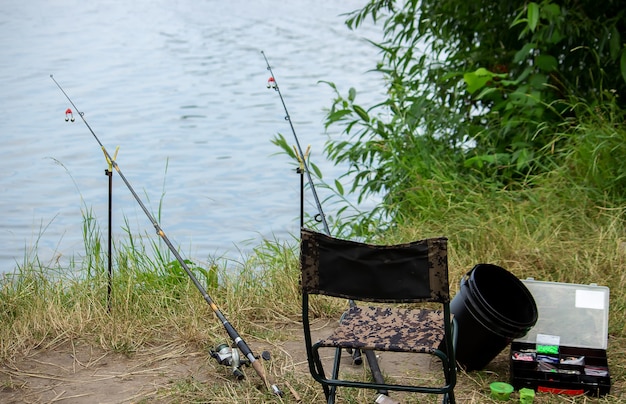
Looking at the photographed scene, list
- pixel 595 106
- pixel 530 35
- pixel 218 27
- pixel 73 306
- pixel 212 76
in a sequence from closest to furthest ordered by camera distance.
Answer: pixel 73 306 → pixel 595 106 → pixel 530 35 → pixel 212 76 → pixel 218 27

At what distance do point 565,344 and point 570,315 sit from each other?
11 centimetres

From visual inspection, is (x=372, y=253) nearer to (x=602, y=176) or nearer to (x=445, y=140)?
(x=602, y=176)

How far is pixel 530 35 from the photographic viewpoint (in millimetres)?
5629

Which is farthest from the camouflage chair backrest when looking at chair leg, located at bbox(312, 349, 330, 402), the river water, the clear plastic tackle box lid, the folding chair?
the river water

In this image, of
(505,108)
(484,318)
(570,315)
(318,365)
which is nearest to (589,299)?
(570,315)

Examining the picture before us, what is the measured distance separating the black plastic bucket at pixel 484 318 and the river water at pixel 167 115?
2.12m

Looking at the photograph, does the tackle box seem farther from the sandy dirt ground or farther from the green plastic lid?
the sandy dirt ground

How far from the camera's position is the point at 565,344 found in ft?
11.3

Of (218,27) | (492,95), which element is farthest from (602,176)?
(218,27)

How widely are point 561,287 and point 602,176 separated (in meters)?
1.50

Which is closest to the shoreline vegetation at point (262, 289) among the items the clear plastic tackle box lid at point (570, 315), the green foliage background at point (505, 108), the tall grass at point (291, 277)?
the tall grass at point (291, 277)

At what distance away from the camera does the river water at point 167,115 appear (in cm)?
773

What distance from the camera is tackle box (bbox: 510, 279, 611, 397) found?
3170 mm

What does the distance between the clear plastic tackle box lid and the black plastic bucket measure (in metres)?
0.08
